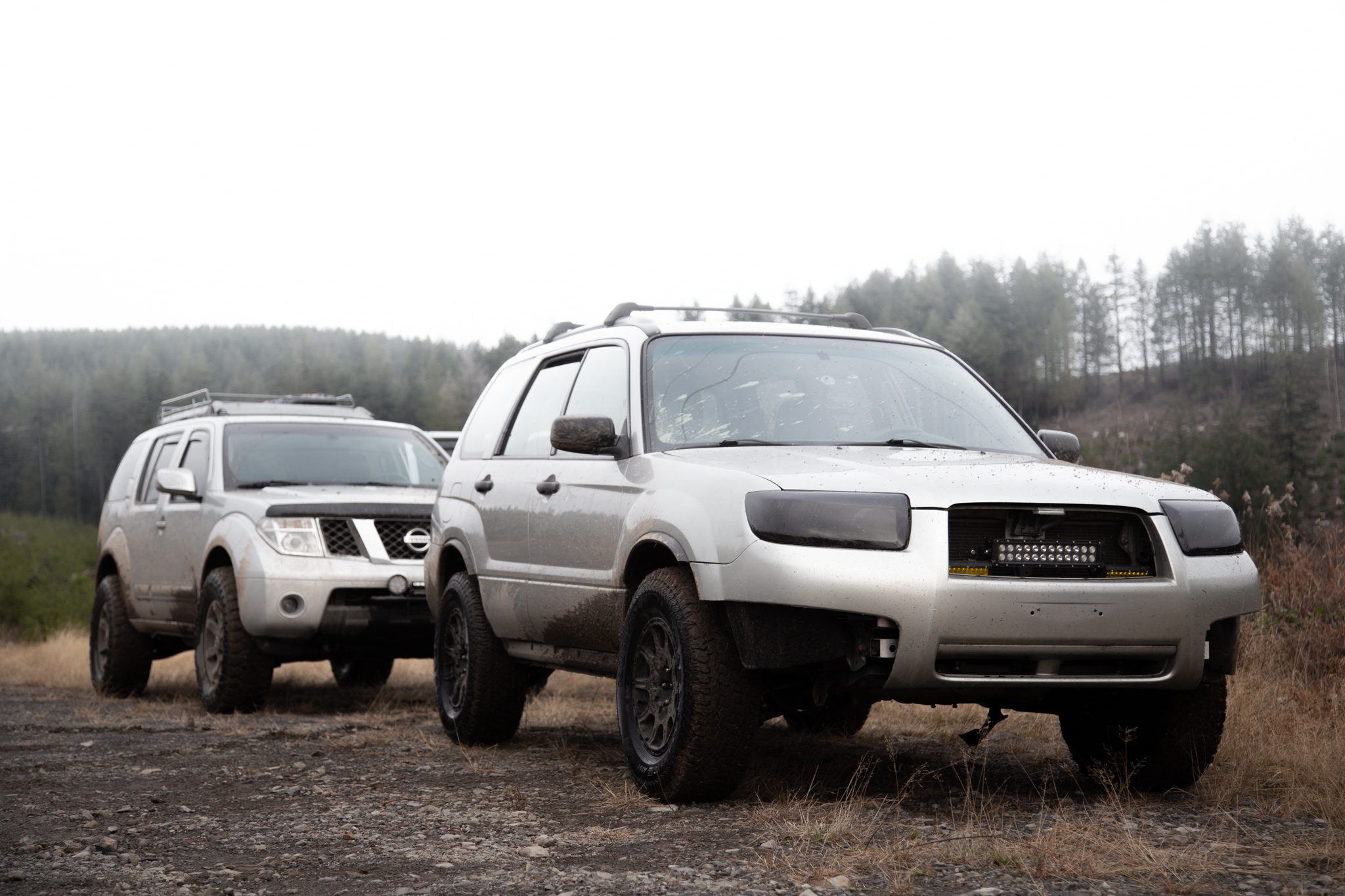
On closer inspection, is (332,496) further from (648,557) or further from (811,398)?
(811,398)

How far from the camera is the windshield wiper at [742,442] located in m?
5.32

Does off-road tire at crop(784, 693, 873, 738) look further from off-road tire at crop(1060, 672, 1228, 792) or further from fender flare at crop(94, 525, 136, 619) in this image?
fender flare at crop(94, 525, 136, 619)

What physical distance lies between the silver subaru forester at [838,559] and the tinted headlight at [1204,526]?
0.03ft

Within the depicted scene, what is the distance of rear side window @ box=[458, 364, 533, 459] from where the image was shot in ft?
23.1

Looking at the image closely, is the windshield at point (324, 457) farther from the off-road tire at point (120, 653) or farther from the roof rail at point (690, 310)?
the roof rail at point (690, 310)

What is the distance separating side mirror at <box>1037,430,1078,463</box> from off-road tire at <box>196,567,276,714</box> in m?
5.18

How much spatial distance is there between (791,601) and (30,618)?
25895 millimetres

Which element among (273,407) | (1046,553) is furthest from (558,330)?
(273,407)

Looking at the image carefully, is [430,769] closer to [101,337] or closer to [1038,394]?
[1038,394]

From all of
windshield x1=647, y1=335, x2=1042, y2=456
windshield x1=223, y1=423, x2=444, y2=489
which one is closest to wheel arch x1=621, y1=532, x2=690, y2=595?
windshield x1=647, y1=335, x2=1042, y2=456

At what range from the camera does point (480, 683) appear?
6629mm

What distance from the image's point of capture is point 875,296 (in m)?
119

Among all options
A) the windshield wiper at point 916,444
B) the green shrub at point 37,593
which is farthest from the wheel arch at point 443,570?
the green shrub at point 37,593

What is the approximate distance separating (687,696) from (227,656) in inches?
194
